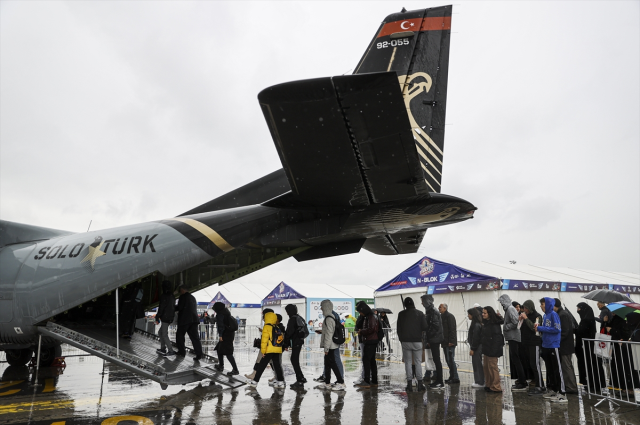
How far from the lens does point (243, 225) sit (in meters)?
7.04

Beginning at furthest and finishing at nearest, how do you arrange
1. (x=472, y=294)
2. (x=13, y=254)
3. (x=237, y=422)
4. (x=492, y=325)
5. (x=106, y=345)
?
Answer: (x=472, y=294), (x=13, y=254), (x=492, y=325), (x=106, y=345), (x=237, y=422)

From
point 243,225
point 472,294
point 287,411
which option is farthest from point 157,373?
point 472,294

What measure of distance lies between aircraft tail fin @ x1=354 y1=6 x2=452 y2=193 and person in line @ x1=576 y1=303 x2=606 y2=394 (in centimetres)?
391

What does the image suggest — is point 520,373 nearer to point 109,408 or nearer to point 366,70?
point 366,70

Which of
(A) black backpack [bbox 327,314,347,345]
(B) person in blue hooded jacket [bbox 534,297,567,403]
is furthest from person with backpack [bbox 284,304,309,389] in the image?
(B) person in blue hooded jacket [bbox 534,297,567,403]

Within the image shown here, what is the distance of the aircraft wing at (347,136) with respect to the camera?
393 cm

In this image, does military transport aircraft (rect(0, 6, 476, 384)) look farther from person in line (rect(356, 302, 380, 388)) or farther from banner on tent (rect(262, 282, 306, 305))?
banner on tent (rect(262, 282, 306, 305))

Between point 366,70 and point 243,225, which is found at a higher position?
point 366,70

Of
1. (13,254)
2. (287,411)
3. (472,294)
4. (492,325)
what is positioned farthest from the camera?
(472,294)

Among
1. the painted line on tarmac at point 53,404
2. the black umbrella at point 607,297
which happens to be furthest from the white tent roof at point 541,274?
the painted line on tarmac at point 53,404

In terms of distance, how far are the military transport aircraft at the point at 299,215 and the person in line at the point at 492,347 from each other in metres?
1.91

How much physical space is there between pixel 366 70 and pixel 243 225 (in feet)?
11.1

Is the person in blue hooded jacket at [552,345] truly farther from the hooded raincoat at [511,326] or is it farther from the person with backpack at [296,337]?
the person with backpack at [296,337]

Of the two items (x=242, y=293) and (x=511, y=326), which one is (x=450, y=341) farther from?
(x=242, y=293)
